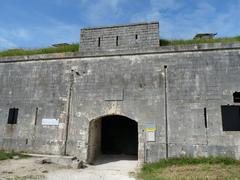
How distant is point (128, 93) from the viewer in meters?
9.30

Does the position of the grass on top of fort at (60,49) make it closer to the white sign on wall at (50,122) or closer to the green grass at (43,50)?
the green grass at (43,50)

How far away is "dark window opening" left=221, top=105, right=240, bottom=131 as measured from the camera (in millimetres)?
8375

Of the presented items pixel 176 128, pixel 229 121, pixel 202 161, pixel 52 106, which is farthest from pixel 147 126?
pixel 52 106

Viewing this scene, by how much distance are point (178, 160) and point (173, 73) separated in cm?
333

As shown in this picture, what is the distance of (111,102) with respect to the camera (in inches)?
367

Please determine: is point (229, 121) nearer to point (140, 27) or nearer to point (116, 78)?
point (116, 78)

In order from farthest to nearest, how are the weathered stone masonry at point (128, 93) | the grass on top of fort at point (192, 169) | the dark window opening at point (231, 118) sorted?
the weathered stone masonry at point (128, 93) < the dark window opening at point (231, 118) < the grass on top of fort at point (192, 169)

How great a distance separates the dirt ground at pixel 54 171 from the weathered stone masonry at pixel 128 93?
0.92m

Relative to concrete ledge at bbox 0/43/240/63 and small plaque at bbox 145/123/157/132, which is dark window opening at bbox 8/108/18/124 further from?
small plaque at bbox 145/123/157/132

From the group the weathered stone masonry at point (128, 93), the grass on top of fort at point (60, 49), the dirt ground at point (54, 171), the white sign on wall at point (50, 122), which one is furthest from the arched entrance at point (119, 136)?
the grass on top of fort at point (60, 49)

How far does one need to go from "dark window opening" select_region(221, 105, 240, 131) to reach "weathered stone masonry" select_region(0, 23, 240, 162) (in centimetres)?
19

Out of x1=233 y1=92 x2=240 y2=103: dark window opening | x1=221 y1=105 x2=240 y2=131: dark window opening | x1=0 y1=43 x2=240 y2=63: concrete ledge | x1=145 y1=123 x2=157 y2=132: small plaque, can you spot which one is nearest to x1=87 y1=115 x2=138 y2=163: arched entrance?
x1=145 y1=123 x2=157 y2=132: small plaque

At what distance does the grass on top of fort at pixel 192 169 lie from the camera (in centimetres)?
652

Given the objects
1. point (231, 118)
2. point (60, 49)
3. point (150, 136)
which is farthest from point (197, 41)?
point (60, 49)
